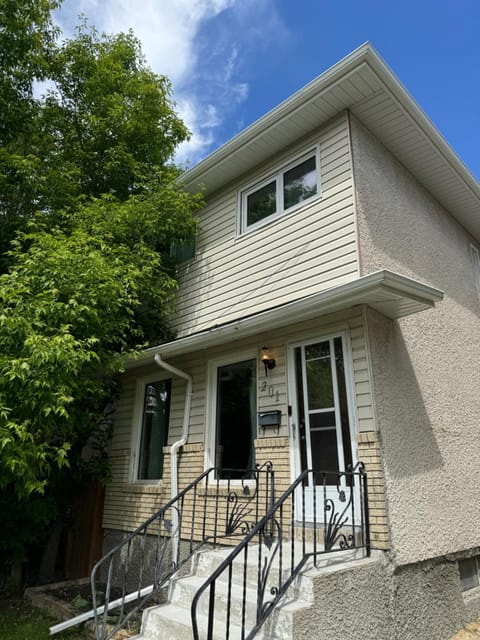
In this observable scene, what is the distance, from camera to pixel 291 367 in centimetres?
523

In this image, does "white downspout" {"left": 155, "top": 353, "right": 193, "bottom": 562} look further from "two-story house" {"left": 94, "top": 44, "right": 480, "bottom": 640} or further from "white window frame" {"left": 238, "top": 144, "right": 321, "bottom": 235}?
"white window frame" {"left": 238, "top": 144, "right": 321, "bottom": 235}

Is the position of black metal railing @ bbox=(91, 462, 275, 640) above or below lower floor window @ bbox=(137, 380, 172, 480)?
below

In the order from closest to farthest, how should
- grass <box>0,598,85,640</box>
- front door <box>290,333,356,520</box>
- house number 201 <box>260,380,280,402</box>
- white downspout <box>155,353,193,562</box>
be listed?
front door <box>290,333,356,520</box>
grass <box>0,598,85,640</box>
house number 201 <box>260,380,280,402</box>
white downspout <box>155,353,193,562</box>

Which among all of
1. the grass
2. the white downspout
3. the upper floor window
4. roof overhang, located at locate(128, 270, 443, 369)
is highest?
the upper floor window

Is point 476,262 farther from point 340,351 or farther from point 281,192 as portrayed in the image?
point 340,351

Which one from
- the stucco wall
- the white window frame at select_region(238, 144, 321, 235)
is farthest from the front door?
the white window frame at select_region(238, 144, 321, 235)

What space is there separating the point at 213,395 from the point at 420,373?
2.82 meters

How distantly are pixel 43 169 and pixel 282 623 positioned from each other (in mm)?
7563

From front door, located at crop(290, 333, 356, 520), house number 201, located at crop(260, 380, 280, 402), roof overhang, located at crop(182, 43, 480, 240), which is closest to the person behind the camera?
front door, located at crop(290, 333, 356, 520)

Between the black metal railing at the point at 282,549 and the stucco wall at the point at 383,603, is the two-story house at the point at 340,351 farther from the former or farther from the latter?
the black metal railing at the point at 282,549

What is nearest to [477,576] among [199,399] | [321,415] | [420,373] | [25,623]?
[420,373]

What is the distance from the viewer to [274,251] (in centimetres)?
619

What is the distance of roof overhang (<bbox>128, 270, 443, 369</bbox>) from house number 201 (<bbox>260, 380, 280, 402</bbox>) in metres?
0.70

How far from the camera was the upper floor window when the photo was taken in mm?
6188
